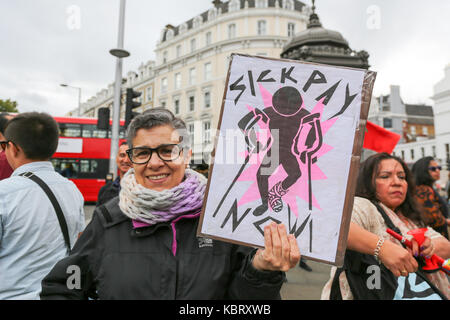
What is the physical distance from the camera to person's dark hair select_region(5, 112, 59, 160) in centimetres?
193

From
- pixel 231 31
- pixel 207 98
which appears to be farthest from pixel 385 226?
pixel 231 31

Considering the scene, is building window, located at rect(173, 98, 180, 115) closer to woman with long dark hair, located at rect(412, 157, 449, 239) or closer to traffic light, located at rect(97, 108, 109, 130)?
traffic light, located at rect(97, 108, 109, 130)

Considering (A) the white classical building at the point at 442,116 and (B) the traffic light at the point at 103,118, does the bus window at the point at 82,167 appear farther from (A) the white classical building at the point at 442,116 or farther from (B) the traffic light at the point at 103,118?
(A) the white classical building at the point at 442,116

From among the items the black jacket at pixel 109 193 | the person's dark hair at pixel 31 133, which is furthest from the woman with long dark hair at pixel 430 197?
the black jacket at pixel 109 193

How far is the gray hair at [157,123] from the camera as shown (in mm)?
1497

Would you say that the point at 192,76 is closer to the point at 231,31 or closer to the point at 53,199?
the point at 231,31

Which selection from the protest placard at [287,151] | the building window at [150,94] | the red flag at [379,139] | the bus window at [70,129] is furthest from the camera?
the building window at [150,94]

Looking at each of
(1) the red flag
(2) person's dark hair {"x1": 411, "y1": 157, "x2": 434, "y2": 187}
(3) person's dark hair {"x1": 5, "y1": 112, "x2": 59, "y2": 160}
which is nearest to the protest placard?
(3) person's dark hair {"x1": 5, "y1": 112, "x2": 59, "y2": 160}

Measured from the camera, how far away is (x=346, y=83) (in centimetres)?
117

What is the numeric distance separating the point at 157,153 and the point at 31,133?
3.46 feet

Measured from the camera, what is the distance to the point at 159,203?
134cm
